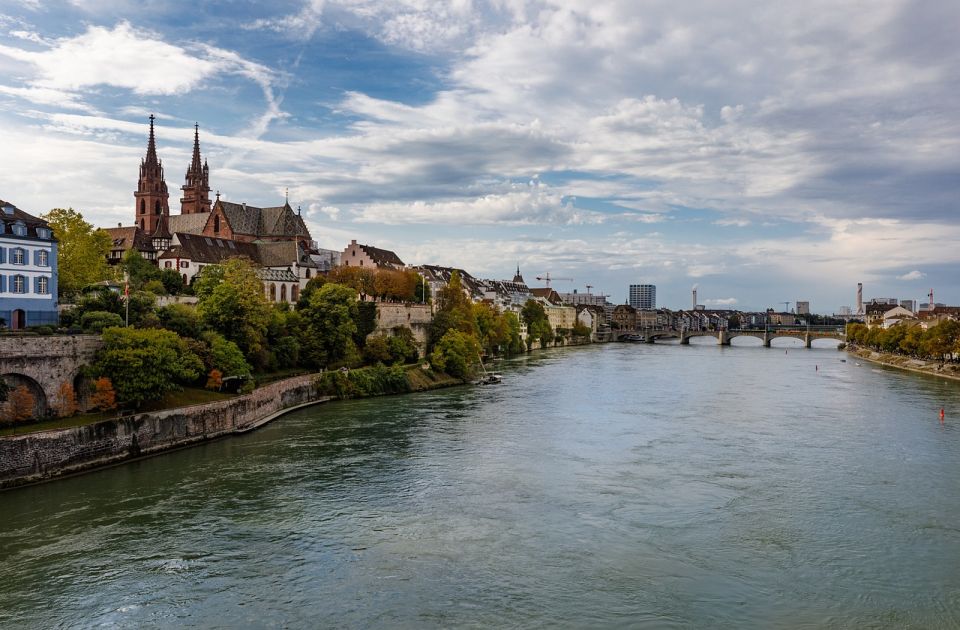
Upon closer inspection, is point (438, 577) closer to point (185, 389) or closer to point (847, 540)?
point (847, 540)

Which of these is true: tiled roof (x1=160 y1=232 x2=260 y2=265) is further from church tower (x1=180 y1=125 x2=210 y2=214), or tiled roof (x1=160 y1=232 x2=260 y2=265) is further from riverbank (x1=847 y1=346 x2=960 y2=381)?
riverbank (x1=847 y1=346 x2=960 y2=381)

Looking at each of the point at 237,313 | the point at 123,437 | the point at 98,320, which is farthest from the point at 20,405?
the point at 237,313

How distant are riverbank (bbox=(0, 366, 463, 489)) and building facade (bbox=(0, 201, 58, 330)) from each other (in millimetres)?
8810

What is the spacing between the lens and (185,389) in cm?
3209

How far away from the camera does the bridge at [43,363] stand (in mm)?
25688

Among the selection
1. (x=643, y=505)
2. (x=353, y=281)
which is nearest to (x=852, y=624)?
(x=643, y=505)

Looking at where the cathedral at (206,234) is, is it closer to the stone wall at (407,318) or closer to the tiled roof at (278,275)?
the tiled roof at (278,275)

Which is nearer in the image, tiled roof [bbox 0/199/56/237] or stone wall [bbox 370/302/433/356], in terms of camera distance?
tiled roof [bbox 0/199/56/237]

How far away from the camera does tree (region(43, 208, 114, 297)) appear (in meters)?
42.6

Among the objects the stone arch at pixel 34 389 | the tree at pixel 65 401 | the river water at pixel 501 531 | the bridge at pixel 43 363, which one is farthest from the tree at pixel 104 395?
the river water at pixel 501 531

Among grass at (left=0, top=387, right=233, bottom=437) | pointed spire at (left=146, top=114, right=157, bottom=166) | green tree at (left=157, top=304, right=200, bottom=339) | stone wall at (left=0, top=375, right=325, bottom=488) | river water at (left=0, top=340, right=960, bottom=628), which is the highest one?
pointed spire at (left=146, top=114, right=157, bottom=166)

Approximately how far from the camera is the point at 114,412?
27.4 m

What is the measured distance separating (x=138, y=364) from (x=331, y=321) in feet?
60.3

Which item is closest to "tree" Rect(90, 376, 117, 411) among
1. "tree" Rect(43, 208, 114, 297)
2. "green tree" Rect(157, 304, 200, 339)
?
"green tree" Rect(157, 304, 200, 339)
